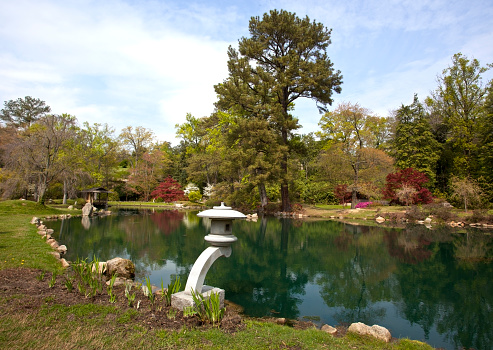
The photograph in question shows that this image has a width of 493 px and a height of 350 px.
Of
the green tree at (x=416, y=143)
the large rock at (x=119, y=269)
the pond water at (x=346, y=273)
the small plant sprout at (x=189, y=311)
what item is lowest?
the pond water at (x=346, y=273)

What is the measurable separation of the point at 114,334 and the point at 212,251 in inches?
58.0

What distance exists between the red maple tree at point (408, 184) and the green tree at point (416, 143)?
4.92 meters

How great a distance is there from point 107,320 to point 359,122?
939 inches

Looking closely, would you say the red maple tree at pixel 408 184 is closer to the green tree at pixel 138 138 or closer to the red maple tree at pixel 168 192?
the red maple tree at pixel 168 192

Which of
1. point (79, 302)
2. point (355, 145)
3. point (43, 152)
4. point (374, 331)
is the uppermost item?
point (355, 145)

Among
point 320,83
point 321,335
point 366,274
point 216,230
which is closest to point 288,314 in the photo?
point 321,335

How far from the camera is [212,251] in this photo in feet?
12.7

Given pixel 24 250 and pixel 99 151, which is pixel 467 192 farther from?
pixel 99 151

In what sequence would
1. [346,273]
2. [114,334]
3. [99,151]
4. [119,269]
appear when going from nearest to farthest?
[114,334]
[119,269]
[346,273]
[99,151]

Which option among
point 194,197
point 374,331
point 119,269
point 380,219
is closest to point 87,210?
point 119,269

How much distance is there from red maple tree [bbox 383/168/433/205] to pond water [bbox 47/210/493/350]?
26.7 ft

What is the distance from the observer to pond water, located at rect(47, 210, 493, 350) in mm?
4477

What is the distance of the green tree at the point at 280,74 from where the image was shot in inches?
813

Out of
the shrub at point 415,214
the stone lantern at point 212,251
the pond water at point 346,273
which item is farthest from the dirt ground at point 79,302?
the shrub at point 415,214
